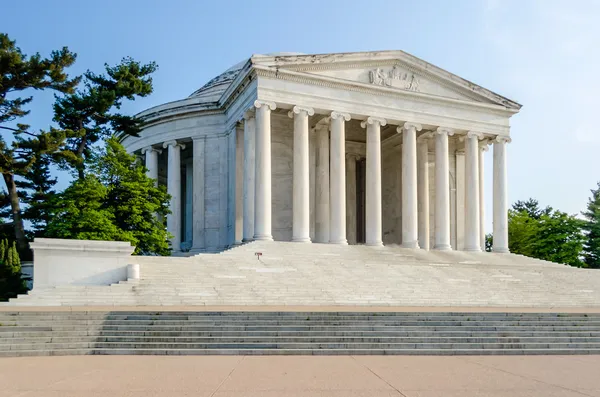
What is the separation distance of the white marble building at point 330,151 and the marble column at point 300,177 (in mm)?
93

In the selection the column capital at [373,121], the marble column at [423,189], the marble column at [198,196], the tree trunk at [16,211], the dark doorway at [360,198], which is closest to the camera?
the tree trunk at [16,211]

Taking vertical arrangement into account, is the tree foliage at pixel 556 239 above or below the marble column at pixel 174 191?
below

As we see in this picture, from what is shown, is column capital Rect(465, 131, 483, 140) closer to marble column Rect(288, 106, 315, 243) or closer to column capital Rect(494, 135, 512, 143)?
column capital Rect(494, 135, 512, 143)

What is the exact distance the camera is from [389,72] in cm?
5616

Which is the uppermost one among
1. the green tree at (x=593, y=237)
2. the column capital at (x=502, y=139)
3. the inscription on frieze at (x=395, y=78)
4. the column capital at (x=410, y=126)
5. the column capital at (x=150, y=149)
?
the inscription on frieze at (x=395, y=78)

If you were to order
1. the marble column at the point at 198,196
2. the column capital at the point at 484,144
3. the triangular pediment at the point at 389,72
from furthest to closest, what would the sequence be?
the column capital at the point at 484,144
the marble column at the point at 198,196
the triangular pediment at the point at 389,72

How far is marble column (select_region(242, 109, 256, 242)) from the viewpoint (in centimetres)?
5166

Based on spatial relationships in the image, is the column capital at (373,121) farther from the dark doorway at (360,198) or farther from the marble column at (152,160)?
the marble column at (152,160)

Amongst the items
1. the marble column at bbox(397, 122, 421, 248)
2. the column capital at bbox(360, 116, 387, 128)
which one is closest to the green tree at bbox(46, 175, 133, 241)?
the column capital at bbox(360, 116, 387, 128)

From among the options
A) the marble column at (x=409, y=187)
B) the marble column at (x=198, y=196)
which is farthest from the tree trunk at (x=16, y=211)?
the marble column at (x=409, y=187)

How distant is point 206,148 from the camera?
61.7m

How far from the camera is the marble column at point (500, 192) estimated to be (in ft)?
196
